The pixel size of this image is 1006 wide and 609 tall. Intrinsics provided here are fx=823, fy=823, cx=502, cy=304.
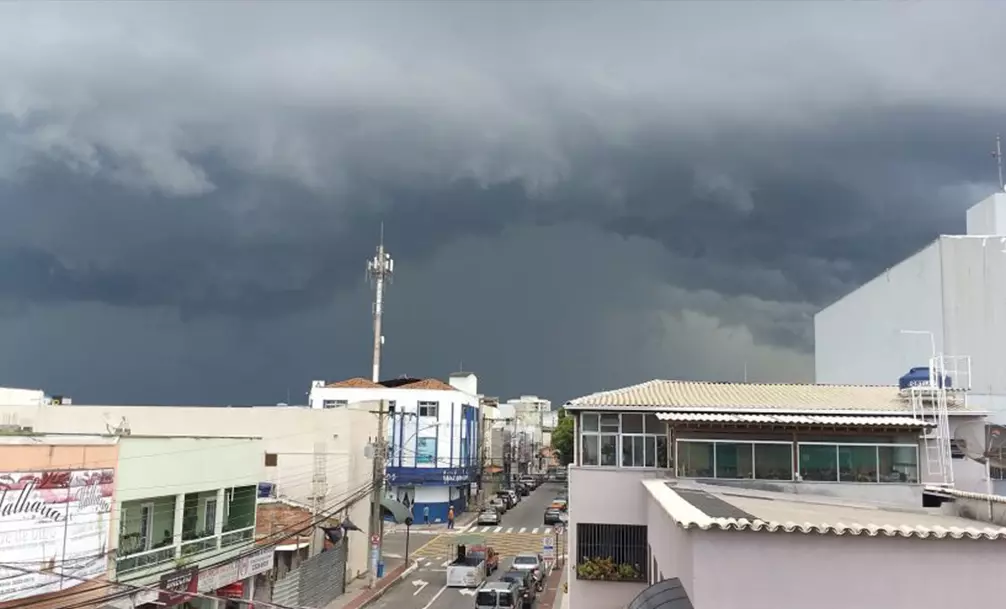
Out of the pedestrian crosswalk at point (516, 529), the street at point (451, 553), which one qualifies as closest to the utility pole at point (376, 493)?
the street at point (451, 553)

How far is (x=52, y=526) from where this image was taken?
20.8 m

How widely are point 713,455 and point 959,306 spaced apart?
24475 millimetres

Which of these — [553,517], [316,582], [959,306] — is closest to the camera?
[316,582]

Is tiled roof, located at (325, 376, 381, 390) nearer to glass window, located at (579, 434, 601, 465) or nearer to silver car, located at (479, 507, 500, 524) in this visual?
silver car, located at (479, 507, 500, 524)

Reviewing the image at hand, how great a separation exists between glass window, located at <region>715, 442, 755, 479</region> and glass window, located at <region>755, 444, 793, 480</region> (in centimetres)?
22

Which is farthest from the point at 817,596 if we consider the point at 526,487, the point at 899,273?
the point at 526,487

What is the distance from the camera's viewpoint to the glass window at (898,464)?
22.4m

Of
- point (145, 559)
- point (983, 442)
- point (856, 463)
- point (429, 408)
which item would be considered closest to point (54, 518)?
point (145, 559)

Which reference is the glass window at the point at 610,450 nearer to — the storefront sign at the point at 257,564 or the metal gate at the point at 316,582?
the storefront sign at the point at 257,564

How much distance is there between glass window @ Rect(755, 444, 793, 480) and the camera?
22.7 meters

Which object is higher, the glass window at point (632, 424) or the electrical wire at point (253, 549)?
the glass window at point (632, 424)

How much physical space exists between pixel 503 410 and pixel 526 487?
44.6m

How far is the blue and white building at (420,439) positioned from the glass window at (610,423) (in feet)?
136

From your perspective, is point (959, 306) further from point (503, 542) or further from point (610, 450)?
point (503, 542)
